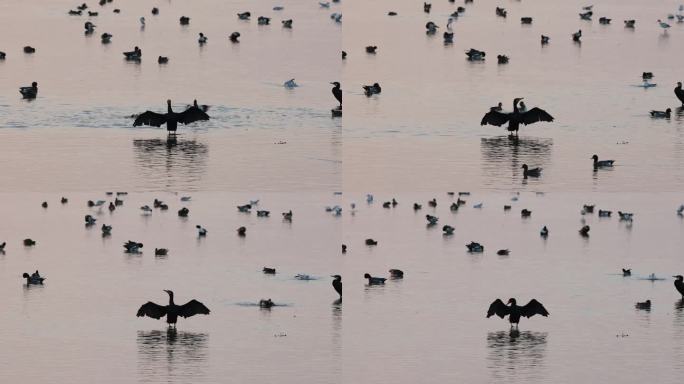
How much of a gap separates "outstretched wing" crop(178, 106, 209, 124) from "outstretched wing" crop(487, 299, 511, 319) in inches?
328

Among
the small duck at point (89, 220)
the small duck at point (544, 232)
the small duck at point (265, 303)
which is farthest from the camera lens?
the small duck at point (89, 220)

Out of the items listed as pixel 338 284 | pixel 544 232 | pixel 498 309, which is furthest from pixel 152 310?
pixel 544 232

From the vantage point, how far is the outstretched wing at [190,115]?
1569 inches

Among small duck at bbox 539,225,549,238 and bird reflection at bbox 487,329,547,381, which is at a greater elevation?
small duck at bbox 539,225,549,238

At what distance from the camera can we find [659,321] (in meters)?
34.6

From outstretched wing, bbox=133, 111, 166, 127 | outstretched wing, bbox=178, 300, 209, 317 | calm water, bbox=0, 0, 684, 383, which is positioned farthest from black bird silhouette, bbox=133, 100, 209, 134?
outstretched wing, bbox=178, 300, 209, 317

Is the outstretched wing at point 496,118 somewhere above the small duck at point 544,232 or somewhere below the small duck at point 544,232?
above

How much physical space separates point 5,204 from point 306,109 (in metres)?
6.16

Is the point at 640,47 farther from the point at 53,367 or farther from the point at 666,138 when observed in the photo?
the point at 53,367

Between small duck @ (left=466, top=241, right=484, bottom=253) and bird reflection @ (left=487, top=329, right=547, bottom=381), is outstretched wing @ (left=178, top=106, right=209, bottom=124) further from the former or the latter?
bird reflection @ (left=487, top=329, right=547, bottom=381)

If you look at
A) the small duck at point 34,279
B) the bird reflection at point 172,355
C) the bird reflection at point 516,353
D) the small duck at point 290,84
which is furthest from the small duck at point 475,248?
the small duck at point 290,84

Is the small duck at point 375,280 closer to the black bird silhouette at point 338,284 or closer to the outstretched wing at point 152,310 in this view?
the black bird silhouette at point 338,284

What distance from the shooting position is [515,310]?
112 ft

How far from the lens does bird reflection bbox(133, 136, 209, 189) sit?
36.6 metres
